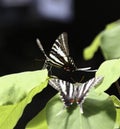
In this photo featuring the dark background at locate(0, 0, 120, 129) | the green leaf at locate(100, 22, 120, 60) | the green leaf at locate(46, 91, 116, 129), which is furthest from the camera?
the dark background at locate(0, 0, 120, 129)

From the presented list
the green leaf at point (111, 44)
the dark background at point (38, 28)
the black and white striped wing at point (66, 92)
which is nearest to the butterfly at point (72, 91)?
the black and white striped wing at point (66, 92)

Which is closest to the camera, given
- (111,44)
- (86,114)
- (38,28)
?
(86,114)

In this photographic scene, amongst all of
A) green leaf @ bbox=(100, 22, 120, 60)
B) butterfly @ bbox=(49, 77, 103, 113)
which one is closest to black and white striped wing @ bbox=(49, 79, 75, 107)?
butterfly @ bbox=(49, 77, 103, 113)

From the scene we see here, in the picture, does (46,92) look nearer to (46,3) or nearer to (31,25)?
(31,25)

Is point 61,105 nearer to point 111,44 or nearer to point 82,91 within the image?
point 82,91

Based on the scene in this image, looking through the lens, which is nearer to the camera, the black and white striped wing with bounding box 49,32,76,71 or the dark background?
the black and white striped wing with bounding box 49,32,76,71

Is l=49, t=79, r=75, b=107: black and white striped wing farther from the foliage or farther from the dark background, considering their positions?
the dark background

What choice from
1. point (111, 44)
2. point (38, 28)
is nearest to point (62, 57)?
point (111, 44)
